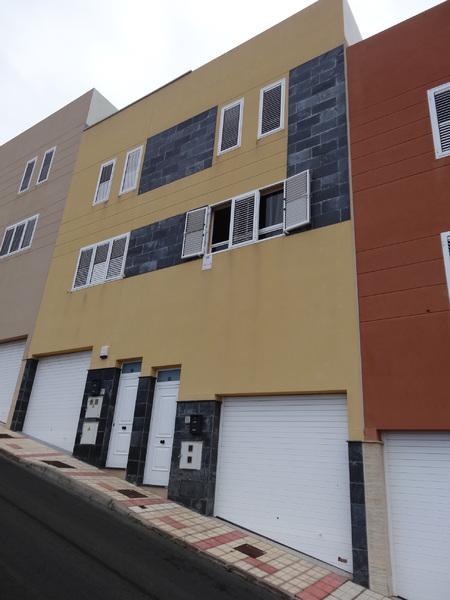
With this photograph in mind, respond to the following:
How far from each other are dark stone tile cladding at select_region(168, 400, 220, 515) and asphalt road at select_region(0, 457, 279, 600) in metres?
1.73

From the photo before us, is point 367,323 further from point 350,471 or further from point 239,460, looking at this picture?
point 239,460

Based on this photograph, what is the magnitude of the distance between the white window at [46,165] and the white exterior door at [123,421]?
1022cm

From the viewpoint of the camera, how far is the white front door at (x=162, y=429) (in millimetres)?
9672

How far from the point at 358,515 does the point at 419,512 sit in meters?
0.89

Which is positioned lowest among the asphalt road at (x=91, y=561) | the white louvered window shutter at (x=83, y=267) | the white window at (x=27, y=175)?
the asphalt road at (x=91, y=561)

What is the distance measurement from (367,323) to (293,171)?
13.9 feet

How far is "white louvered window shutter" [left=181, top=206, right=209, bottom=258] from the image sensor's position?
11.0m

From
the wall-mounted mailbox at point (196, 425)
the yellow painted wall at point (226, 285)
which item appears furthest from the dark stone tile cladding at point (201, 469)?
the yellow painted wall at point (226, 285)

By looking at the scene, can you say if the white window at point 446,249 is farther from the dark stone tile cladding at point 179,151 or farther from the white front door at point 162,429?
the dark stone tile cladding at point 179,151

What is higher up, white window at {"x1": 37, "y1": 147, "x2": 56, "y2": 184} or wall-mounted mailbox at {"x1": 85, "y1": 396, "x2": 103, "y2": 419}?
white window at {"x1": 37, "y1": 147, "x2": 56, "y2": 184}

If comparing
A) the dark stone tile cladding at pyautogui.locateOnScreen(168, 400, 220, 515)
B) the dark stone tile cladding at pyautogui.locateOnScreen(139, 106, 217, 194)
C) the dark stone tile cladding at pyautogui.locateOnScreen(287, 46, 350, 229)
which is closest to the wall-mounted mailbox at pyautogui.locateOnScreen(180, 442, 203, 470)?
the dark stone tile cladding at pyautogui.locateOnScreen(168, 400, 220, 515)

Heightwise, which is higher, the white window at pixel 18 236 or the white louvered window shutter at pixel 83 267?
the white window at pixel 18 236

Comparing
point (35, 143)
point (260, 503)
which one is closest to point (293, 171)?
point (260, 503)

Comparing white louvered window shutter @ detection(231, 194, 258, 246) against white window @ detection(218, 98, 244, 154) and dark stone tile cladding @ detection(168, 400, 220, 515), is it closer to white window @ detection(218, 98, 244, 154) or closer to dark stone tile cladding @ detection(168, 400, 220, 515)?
white window @ detection(218, 98, 244, 154)
